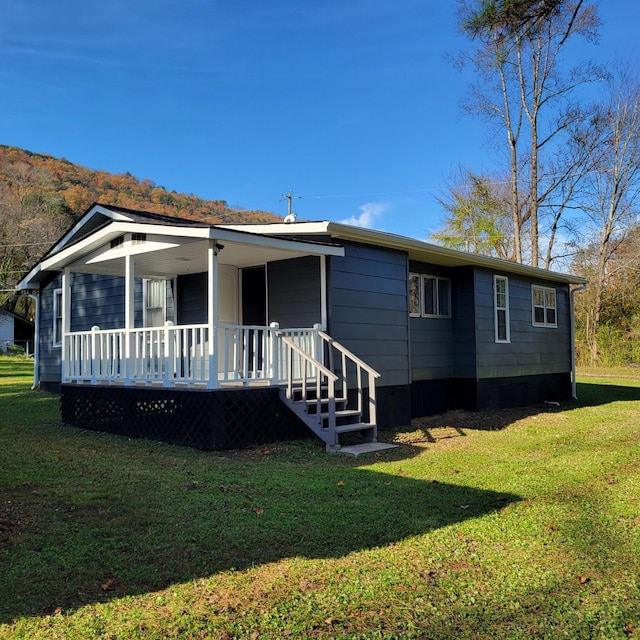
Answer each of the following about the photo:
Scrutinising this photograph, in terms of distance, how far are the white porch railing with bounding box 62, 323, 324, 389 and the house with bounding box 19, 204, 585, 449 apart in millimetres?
32

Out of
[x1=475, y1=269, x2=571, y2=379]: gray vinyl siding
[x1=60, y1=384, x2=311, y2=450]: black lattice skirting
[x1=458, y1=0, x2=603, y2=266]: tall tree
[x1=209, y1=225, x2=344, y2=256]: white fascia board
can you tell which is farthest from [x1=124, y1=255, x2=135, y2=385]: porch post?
[x1=458, y1=0, x2=603, y2=266]: tall tree

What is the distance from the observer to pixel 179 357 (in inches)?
324

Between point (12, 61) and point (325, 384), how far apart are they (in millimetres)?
30976

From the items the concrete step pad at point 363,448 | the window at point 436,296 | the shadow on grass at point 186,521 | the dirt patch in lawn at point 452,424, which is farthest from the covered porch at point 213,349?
the window at point 436,296

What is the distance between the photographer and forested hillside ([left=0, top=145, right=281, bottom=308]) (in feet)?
112

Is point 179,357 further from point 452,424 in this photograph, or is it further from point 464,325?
point 464,325

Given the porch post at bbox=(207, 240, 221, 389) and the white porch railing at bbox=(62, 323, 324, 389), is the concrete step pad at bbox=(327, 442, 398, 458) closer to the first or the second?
the white porch railing at bbox=(62, 323, 324, 389)

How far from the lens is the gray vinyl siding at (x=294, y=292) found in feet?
30.8

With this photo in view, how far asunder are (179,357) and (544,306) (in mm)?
10172

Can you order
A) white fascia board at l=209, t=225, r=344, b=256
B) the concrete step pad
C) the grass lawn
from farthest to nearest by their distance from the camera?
white fascia board at l=209, t=225, r=344, b=256, the concrete step pad, the grass lawn

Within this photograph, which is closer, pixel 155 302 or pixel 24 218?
pixel 155 302

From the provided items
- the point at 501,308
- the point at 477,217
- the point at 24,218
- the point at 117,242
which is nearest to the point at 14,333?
the point at 24,218

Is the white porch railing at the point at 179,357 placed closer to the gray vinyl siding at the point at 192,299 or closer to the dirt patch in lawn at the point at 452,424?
the gray vinyl siding at the point at 192,299

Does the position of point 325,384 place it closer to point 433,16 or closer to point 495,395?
point 495,395
